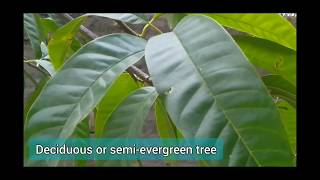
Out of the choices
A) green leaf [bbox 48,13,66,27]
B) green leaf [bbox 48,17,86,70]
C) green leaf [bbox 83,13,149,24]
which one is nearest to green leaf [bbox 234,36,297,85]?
green leaf [bbox 83,13,149,24]

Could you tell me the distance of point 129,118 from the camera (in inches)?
20.4

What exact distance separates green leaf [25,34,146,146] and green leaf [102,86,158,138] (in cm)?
5

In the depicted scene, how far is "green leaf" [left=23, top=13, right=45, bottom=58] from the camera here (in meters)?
0.97

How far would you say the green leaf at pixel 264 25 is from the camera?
64 cm

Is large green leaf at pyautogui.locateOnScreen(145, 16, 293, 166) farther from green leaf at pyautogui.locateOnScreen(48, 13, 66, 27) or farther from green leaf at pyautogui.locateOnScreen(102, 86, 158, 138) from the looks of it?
green leaf at pyautogui.locateOnScreen(48, 13, 66, 27)

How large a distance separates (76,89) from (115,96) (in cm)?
19

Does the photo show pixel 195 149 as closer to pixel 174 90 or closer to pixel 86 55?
pixel 174 90

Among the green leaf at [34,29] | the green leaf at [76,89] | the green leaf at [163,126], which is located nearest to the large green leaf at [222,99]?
the green leaf at [76,89]

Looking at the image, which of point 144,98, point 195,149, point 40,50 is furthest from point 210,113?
point 40,50

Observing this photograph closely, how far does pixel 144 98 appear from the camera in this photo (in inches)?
21.3

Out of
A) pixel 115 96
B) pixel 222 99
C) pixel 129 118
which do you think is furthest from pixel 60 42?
pixel 222 99

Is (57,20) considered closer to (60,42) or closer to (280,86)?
(60,42)

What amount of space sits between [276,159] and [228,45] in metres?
0.13

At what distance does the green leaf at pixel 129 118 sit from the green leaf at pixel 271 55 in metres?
0.21
